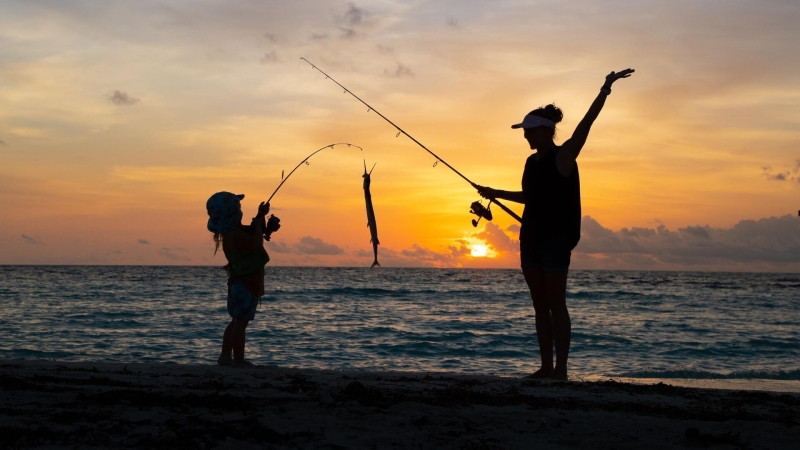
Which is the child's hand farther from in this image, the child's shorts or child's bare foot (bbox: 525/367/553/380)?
child's bare foot (bbox: 525/367/553/380)

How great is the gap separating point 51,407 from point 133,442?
2.82 feet

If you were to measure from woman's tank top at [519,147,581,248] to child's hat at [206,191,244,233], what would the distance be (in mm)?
2622

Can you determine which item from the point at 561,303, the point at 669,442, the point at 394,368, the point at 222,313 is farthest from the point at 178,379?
the point at 222,313

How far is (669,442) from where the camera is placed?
10.9 feet

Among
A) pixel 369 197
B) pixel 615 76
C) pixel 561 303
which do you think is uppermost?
pixel 615 76

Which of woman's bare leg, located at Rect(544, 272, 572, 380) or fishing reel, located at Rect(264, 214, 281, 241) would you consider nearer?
woman's bare leg, located at Rect(544, 272, 572, 380)

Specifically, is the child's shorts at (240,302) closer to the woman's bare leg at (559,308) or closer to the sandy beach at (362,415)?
the sandy beach at (362,415)

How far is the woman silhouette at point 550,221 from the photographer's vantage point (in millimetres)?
5141

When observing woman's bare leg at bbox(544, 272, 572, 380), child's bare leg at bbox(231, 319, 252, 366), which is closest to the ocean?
woman's bare leg at bbox(544, 272, 572, 380)

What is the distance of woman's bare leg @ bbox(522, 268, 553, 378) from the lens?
5.37 m

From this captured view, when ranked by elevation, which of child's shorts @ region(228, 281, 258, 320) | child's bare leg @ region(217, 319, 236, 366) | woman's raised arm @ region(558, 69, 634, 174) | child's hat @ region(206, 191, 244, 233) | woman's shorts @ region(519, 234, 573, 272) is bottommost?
child's bare leg @ region(217, 319, 236, 366)

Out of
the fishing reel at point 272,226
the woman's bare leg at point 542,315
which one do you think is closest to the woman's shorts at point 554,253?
the woman's bare leg at point 542,315

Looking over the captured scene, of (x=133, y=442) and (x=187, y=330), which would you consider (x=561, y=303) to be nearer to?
(x=133, y=442)

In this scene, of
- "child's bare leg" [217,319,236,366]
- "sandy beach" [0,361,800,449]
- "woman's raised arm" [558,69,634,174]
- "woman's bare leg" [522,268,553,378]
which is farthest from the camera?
"child's bare leg" [217,319,236,366]
